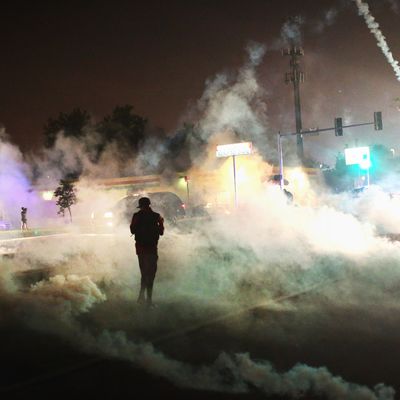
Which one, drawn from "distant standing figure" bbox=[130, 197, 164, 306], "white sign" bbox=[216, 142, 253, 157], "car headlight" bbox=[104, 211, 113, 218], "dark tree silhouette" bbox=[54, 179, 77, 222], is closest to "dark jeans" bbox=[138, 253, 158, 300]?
"distant standing figure" bbox=[130, 197, 164, 306]

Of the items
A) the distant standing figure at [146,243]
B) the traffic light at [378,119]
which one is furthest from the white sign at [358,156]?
the distant standing figure at [146,243]

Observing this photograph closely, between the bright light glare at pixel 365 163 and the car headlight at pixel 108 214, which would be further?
the bright light glare at pixel 365 163

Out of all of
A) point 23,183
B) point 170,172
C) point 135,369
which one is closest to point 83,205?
point 23,183

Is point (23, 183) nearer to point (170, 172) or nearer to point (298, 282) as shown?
point (298, 282)

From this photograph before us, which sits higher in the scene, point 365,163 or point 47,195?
point 365,163

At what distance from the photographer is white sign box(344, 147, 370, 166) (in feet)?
125

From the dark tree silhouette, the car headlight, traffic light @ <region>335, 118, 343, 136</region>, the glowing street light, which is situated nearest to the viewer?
the car headlight

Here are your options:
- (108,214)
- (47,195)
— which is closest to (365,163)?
(47,195)

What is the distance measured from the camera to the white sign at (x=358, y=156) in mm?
38156

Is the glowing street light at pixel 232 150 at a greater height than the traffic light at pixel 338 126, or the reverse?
the traffic light at pixel 338 126

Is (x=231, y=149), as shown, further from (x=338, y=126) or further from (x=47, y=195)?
(x=338, y=126)

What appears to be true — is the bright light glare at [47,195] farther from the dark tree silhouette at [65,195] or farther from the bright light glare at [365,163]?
the bright light glare at [365,163]

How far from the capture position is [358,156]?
40.0 meters

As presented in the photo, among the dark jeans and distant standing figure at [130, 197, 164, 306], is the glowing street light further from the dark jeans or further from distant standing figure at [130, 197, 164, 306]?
the dark jeans
